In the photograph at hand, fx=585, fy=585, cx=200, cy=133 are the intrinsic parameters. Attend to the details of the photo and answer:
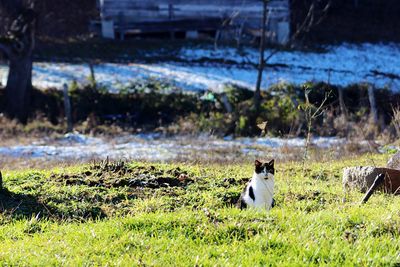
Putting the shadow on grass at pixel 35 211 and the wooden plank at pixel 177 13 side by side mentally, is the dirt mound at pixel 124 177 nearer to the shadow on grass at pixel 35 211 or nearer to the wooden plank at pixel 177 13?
the shadow on grass at pixel 35 211

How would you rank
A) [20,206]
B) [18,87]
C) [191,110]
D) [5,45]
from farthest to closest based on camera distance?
[191,110] < [18,87] < [5,45] < [20,206]

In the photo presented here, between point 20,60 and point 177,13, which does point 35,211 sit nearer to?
point 20,60

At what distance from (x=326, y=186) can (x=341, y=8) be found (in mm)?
30816

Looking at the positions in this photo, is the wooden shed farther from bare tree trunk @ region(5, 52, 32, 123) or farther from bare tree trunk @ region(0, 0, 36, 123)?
bare tree trunk @ region(5, 52, 32, 123)

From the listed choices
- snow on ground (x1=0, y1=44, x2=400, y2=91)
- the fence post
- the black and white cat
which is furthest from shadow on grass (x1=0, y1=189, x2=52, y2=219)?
snow on ground (x1=0, y1=44, x2=400, y2=91)

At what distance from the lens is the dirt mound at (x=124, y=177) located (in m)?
7.63

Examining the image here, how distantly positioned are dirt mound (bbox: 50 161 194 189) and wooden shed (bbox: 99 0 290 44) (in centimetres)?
2304

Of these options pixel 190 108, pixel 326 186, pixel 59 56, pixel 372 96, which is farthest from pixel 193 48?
pixel 326 186

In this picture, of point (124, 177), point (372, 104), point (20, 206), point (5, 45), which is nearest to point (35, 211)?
point (20, 206)

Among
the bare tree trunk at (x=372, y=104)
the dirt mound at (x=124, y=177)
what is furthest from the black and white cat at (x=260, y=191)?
the bare tree trunk at (x=372, y=104)

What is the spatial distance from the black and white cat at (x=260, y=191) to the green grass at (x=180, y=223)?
0.19 metres

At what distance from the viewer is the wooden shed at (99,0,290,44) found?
3072 cm

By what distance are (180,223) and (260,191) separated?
130 centimetres

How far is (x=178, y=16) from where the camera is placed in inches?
1232
